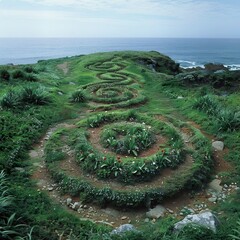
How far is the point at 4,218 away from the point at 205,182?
734 centimetres

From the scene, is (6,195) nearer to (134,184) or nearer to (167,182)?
(134,184)

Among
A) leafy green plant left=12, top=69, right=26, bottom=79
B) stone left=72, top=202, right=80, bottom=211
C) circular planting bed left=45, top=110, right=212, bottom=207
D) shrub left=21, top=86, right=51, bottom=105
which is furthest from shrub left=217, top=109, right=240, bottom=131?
leafy green plant left=12, top=69, right=26, bottom=79

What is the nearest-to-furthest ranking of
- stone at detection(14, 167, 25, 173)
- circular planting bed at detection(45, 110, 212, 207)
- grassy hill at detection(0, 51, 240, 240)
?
Answer: grassy hill at detection(0, 51, 240, 240), circular planting bed at detection(45, 110, 212, 207), stone at detection(14, 167, 25, 173)

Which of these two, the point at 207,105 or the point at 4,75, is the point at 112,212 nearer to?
the point at 207,105

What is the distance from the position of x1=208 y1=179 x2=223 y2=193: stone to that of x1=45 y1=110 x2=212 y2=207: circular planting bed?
40 centimetres

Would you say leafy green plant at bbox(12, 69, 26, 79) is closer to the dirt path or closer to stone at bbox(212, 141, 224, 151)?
the dirt path

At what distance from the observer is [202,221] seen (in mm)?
8688

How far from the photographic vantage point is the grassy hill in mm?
9156

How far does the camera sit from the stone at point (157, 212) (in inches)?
394

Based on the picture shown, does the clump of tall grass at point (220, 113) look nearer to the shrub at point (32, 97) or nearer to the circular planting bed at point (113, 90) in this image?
the circular planting bed at point (113, 90)

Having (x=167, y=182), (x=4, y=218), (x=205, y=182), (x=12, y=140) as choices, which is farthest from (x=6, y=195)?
(x=205, y=182)

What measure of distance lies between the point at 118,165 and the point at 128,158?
0.85m

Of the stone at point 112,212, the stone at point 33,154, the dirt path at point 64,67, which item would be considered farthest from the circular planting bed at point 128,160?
the dirt path at point 64,67

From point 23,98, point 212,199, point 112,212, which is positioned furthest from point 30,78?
point 212,199
